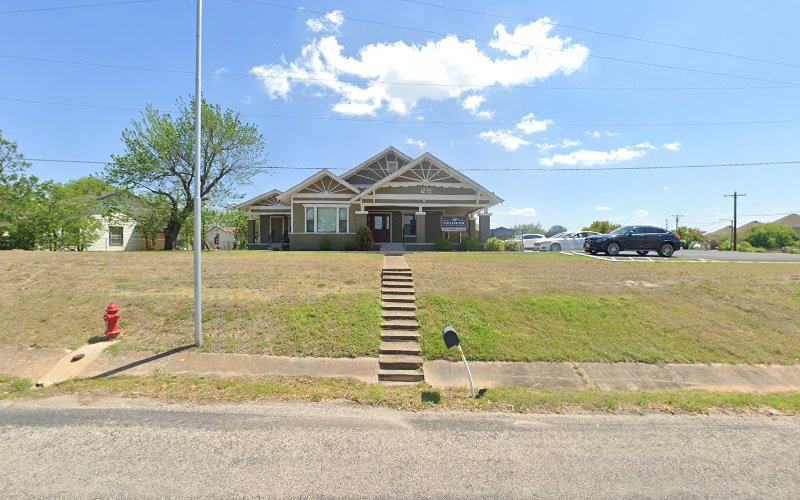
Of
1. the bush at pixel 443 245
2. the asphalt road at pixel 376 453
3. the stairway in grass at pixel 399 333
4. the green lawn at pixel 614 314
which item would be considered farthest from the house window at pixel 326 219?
the asphalt road at pixel 376 453

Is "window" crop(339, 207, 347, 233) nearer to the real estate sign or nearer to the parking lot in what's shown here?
the real estate sign

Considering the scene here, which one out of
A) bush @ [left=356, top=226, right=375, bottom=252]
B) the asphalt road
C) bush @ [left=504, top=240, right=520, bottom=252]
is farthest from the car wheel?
the asphalt road

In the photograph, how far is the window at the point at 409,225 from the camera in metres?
24.2

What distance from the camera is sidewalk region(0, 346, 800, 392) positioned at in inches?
262

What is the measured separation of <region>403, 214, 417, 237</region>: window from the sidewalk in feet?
56.9

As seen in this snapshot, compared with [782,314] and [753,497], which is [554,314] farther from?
[782,314]

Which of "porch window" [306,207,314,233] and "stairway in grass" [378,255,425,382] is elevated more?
"porch window" [306,207,314,233]

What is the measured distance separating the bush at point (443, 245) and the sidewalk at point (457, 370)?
1513cm

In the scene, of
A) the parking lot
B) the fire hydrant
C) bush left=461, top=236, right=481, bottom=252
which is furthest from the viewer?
bush left=461, top=236, right=481, bottom=252

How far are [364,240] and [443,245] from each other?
526 cm

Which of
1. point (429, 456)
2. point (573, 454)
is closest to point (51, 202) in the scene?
point (429, 456)

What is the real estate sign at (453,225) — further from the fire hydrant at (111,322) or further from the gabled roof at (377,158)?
the fire hydrant at (111,322)

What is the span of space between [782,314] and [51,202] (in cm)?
3353

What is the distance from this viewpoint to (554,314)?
9172 millimetres
